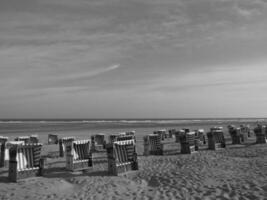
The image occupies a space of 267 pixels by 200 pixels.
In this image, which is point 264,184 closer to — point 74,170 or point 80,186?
point 80,186

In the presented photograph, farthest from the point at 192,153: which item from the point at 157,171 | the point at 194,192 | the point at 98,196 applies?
the point at 98,196

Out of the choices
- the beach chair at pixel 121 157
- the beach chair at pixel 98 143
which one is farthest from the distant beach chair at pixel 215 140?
the beach chair at pixel 121 157

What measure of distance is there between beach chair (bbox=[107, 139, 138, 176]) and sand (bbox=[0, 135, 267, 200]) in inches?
12.5

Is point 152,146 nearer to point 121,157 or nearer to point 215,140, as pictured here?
point 215,140

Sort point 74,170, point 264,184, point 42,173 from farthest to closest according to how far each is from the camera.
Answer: point 74,170 < point 42,173 < point 264,184

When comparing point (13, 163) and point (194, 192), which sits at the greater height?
point (13, 163)

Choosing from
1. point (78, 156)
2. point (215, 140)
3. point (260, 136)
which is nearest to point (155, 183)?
point (78, 156)

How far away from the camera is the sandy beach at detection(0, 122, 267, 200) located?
273 inches

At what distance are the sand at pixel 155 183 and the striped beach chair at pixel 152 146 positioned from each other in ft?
9.22

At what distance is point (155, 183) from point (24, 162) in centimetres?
428

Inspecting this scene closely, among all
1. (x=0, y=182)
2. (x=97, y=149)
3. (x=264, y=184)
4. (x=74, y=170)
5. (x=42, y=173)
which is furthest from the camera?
(x=97, y=149)

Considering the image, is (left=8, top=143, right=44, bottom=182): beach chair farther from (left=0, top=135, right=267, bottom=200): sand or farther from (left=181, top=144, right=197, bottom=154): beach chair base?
(left=181, top=144, right=197, bottom=154): beach chair base

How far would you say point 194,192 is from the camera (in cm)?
705

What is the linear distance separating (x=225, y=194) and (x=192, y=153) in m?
7.29
